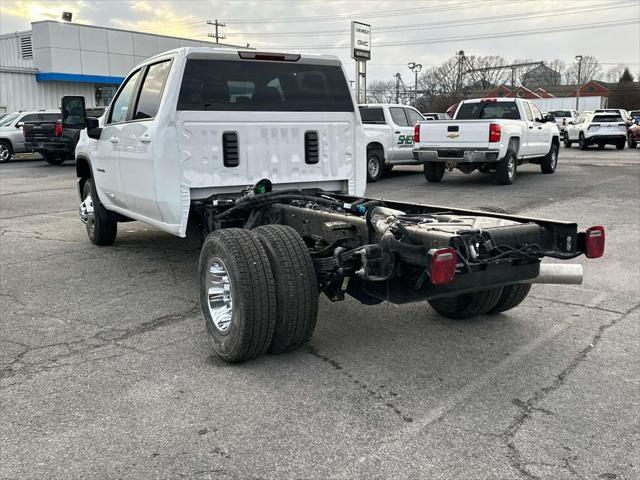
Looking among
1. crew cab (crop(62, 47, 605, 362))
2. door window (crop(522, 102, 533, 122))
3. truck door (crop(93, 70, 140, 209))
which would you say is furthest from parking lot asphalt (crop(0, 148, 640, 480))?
door window (crop(522, 102, 533, 122))

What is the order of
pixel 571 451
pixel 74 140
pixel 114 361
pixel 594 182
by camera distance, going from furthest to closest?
pixel 74 140 < pixel 594 182 < pixel 114 361 < pixel 571 451

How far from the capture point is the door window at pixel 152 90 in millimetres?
5466

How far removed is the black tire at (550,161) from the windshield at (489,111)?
2.27 metres

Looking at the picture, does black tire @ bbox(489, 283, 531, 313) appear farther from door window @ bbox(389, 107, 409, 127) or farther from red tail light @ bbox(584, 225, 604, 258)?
door window @ bbox(389, 107, 409, 127)

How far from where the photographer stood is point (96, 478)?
282 centimetres

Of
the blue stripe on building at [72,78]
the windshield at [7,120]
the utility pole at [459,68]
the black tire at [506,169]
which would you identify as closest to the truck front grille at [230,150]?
the black tire at [506,169]

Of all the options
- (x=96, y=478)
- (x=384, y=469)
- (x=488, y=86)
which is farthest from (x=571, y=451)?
(x=488, y=86)

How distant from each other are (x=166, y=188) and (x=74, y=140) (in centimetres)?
1674

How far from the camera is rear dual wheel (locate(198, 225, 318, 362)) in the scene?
384cm

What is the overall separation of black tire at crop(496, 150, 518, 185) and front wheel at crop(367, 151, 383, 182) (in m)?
2.96

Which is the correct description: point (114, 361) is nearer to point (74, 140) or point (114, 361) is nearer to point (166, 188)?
point (166, 188)

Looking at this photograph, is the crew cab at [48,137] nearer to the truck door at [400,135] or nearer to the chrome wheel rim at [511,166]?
the truck door at [400,135]

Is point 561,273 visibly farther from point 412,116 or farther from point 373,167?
point 412,116

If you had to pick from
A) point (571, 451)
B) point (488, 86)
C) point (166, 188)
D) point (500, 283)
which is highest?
point (488, 86)
